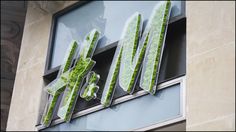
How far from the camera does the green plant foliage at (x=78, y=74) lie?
13.5m

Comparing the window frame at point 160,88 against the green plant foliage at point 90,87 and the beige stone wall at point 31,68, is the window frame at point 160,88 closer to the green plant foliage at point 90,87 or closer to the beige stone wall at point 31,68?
the green plant foliage at point 90,87

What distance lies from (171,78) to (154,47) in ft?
2.80

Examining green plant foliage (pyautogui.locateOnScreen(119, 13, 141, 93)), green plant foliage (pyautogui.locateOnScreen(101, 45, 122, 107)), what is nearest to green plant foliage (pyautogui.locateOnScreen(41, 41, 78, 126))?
green plant foliage (pyautogui.locateOnScreen(101, 45, 122, 107))

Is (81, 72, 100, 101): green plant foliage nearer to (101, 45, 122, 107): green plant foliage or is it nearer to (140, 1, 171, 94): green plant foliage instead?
(101, 45, 122, 107): green plant foliage

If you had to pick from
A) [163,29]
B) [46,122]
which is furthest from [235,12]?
[46,122]

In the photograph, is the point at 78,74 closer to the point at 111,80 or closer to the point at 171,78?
the point at 111,80

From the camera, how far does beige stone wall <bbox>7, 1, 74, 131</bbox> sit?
14734 millimetres

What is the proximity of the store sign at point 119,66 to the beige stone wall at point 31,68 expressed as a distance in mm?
647

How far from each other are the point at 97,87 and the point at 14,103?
2.91 meters

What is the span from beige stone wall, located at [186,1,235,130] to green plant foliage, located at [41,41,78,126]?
3.29 m

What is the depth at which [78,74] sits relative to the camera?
13.8m

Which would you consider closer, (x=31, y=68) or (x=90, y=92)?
(x=90, y=92)

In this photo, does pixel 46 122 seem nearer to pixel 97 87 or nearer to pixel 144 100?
pixel 97 87

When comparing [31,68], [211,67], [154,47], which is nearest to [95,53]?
[154,47]
